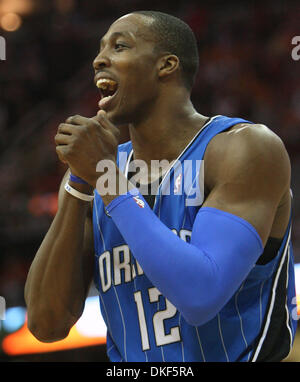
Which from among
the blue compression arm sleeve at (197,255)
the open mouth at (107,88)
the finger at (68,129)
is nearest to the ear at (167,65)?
the open mouth at (107,88)

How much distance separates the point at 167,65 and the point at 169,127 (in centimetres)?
22

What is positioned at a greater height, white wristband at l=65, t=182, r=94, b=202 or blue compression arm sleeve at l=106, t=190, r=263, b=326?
white wristband at l=65, t=182, r=94, b=202

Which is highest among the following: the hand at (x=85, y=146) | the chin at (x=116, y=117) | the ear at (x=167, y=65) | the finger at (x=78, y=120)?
the ear at (x=167, y=65)

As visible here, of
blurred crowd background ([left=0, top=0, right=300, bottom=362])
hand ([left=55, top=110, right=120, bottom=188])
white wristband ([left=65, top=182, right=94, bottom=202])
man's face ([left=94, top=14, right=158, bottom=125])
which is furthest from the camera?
blurred crowd background ([left=0, top=0, right=300, bottom=362])

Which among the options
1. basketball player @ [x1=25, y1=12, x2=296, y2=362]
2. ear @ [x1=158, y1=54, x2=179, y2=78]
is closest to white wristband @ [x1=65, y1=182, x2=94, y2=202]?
basketball player @ [x1=25, y1=12, x2=296, y2=362]

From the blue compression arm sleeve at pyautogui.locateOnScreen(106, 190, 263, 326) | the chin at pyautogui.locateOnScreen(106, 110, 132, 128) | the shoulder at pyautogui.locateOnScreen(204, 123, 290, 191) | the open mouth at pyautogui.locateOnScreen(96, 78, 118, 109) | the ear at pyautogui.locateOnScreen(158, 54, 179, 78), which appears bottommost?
the blue compression arm sleeve at pyautogui.locateOnScreen(106, 190, 263, 326)

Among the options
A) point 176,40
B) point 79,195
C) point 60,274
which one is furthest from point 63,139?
point 176,40

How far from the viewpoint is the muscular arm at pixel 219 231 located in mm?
1754

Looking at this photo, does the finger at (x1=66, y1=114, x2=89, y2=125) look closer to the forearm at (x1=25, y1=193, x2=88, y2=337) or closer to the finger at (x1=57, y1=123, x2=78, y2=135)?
the finger at (x1=57, y1=123, x2=78, y2=135)

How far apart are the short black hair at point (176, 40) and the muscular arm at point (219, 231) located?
46 centimetres

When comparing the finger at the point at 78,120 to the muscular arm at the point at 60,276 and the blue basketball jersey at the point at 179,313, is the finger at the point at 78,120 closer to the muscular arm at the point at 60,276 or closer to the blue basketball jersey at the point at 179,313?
the muscular arm at the point at 60,276

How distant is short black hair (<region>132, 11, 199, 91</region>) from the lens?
2.25 meters

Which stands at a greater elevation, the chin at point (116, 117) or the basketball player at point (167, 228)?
the chin at point (116, 117)

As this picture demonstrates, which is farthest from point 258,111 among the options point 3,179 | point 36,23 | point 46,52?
point 36,23
